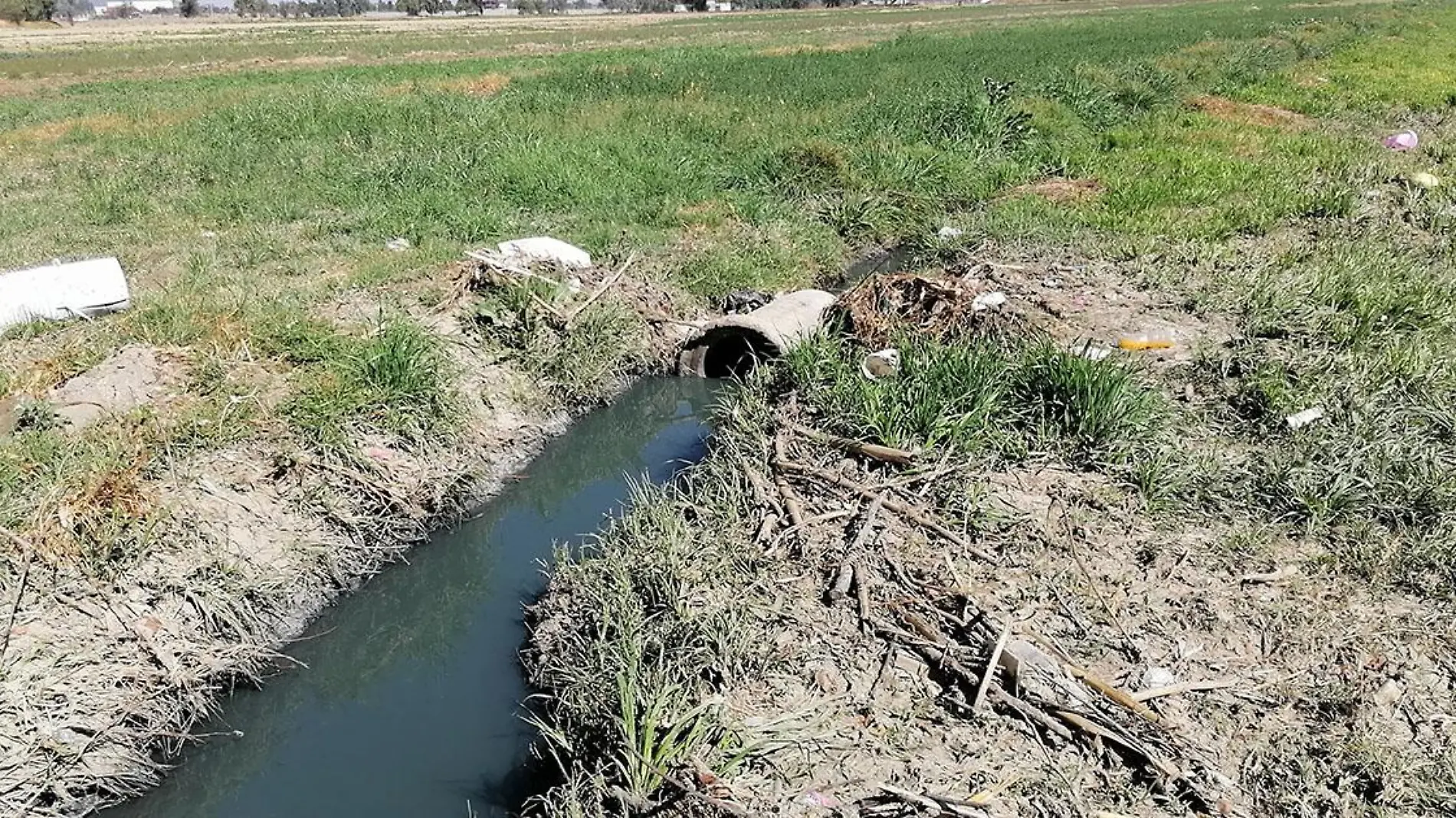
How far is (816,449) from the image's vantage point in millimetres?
5047

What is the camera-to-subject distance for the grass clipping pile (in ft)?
9.86

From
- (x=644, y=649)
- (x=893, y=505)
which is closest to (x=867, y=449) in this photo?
(x=893, y=505)

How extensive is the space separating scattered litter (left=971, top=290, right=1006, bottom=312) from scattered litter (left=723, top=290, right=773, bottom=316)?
6.15ft

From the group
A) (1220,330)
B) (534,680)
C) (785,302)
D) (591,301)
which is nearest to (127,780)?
(534,680)

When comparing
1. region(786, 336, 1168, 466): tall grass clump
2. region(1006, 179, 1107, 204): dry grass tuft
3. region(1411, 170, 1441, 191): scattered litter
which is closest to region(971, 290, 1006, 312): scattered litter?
region(786, 336, 1168, 466): tall grass clump

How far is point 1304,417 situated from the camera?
496cm

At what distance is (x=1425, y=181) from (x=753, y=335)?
26.3 ft

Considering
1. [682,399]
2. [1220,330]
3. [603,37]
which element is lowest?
[682,399]

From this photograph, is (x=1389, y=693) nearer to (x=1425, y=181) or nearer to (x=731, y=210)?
(x=731, y=210)

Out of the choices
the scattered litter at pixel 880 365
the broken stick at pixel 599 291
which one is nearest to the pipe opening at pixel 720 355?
the broken stick at pixel 599 291

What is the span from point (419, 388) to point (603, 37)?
3586 centimetres

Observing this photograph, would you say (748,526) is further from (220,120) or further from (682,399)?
(220,120)

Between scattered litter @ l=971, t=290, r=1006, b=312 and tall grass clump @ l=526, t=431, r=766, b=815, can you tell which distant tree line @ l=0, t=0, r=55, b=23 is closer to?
scattered litter @ l=971, t=290, r=1006, b=312

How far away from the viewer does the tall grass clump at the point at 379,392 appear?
17.1ft
